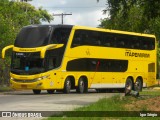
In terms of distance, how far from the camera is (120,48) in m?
32.0

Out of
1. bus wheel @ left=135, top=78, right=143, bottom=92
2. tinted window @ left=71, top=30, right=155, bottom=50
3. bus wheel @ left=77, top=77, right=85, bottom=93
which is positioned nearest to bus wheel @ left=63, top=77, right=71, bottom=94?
bus wheel @ left=77, top=77, right=85, bottom=93

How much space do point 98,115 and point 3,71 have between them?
32645mm

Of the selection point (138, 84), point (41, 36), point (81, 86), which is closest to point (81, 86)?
point (81, 86)

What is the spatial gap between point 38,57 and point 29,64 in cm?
74

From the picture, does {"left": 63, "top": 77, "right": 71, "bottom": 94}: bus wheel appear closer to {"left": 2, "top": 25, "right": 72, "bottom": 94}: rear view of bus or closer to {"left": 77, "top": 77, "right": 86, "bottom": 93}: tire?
{"left": 2, "top": 25, "right": 72, "bottom": 94}: rear view of bus

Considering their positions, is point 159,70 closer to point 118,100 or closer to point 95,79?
point 95,79

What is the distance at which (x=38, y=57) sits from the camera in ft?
88.6

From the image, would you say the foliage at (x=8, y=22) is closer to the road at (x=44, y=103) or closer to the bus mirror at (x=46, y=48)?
the bus mirror at (x=46, y=48)

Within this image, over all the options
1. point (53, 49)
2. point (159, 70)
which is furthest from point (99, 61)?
point (159, 70)

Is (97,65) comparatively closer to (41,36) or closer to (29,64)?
(41,36)

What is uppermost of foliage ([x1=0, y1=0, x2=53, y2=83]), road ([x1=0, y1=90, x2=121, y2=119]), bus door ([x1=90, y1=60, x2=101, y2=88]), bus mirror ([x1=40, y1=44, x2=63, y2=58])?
foliage ([x1=0, y1=0, x2=53, y2=83])

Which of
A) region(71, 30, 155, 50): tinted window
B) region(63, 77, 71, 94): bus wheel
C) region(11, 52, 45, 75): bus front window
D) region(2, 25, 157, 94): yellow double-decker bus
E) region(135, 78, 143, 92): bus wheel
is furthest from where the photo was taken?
region(135, 78, 143, 92): bus wheel

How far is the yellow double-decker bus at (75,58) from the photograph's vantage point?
27.2 metres

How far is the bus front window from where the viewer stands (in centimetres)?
2706
